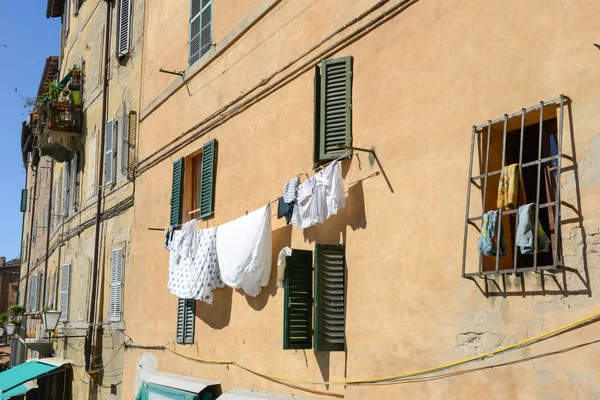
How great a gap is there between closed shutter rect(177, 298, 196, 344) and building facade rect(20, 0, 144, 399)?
2.79 m

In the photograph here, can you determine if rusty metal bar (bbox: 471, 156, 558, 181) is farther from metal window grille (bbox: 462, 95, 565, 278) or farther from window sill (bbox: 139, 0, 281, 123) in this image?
window sill (bbox: 139, 0, 281, 123)

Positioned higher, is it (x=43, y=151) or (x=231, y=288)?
(x=43, y=151)

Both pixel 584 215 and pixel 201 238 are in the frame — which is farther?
pixel 201 238

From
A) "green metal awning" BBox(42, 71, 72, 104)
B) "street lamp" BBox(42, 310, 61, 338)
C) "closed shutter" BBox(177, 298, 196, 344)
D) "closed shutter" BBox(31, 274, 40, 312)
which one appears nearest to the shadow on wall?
"closed shutter" BBox(177, 298, 196, 344)

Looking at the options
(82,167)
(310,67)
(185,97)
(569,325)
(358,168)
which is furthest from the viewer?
(82,167)

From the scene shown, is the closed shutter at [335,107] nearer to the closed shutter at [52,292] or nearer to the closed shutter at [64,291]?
the closed shutter at [64,291]

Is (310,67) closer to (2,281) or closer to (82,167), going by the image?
(82,167)

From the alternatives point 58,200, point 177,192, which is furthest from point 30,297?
point 177,192

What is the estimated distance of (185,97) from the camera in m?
11.5

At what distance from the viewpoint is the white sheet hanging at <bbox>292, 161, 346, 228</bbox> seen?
7223 mm

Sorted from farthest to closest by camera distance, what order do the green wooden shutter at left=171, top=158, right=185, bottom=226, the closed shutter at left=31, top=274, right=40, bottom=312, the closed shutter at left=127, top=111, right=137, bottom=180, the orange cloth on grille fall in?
the closed shutter at left=31, top=274, right=40, bottom=312, the closed shutter at left=127, top=111, right=137, bottom=180, the green wooden shutter at left=171, top=158, right=185, bottom=226, the orange cloth on grille

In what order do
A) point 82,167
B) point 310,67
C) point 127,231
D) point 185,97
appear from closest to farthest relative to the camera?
point 310,67, point 185,97, point 127,231, point 82,167

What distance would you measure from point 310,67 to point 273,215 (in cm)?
173

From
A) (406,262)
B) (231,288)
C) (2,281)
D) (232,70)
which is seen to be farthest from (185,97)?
(2,281)
